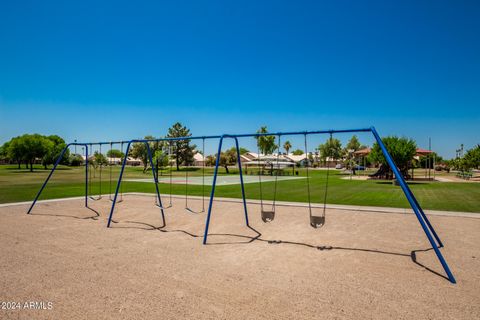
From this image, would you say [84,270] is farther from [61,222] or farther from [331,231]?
[331,231]

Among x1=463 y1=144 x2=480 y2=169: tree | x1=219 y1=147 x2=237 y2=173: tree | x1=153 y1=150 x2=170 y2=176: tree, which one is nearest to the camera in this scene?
x1=153 y1=150 x2=170 y2=176: tree

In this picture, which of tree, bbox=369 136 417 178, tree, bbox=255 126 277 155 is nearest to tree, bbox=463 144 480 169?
tree, bbox=369 136 417 178

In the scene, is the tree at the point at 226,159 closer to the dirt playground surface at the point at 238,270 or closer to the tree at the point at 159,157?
the tree at the point at 159,157

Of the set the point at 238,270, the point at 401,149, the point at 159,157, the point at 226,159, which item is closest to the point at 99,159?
the point at 159,157

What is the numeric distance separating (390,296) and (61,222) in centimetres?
910

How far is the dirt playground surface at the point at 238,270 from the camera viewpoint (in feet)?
12.5

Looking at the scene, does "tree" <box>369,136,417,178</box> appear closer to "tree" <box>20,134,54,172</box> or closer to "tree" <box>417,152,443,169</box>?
"tree" <box>417,152,443,169</box>

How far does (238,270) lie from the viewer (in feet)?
16.8

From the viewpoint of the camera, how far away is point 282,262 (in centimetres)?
557

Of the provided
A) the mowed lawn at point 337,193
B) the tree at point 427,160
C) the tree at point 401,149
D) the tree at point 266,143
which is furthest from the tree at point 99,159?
the tree at point 266,143

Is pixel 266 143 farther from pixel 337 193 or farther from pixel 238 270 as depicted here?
pixel 238 270

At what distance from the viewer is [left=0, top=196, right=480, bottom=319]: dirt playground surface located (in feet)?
12.5

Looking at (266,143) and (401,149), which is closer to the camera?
(401,149)

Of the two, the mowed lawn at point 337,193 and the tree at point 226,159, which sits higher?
the tree at point 226,159
